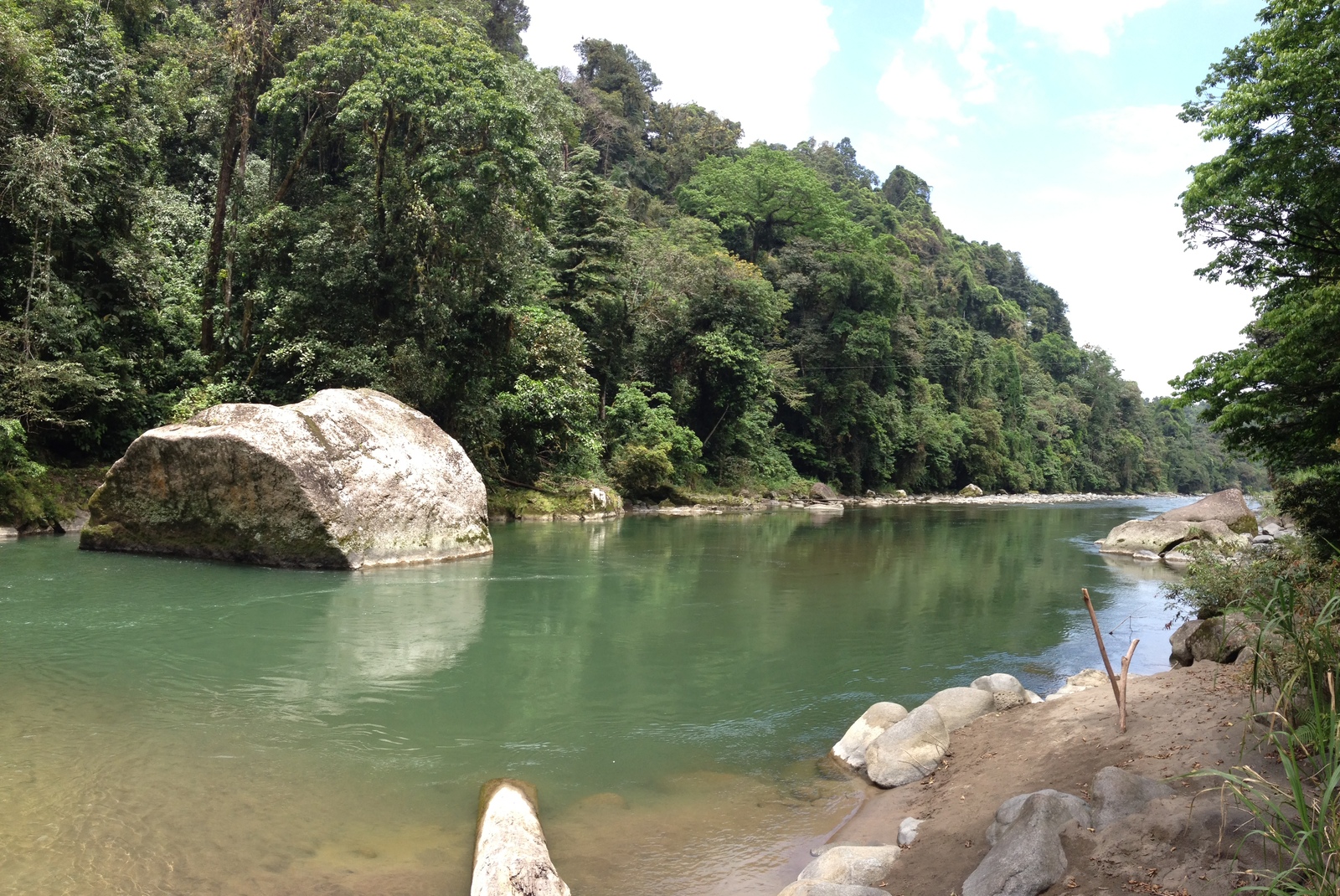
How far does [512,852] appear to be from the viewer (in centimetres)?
444

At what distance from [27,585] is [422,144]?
44.8ft

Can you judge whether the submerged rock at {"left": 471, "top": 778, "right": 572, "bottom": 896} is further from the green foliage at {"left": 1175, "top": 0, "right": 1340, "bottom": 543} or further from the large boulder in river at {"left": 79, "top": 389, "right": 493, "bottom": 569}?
the large boulder in river at {"left": 79, "top": 389, "right": 493, "bottom": 569}

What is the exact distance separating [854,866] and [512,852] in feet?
6.32

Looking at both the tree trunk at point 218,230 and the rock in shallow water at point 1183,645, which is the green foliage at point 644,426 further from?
the rock in shallow water at point 1183,645

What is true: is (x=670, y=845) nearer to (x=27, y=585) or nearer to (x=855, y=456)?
(x=27, y=585)

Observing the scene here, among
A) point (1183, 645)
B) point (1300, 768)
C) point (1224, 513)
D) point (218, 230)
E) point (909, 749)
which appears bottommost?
point (909, 749)

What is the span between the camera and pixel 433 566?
1478 cm

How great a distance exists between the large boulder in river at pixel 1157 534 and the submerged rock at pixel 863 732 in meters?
17.8

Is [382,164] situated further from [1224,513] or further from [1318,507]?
[1224,513]

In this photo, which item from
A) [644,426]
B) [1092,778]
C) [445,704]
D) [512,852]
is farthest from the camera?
[644,426]

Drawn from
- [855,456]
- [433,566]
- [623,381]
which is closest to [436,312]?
[433,566]

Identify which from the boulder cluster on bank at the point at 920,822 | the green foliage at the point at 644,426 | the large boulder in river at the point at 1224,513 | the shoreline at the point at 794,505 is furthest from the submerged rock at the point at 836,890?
the green foliage at the point at 644,426

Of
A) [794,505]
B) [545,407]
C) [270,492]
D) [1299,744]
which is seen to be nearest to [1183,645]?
[1299,744]

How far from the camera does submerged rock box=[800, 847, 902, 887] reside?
4.45 meters
